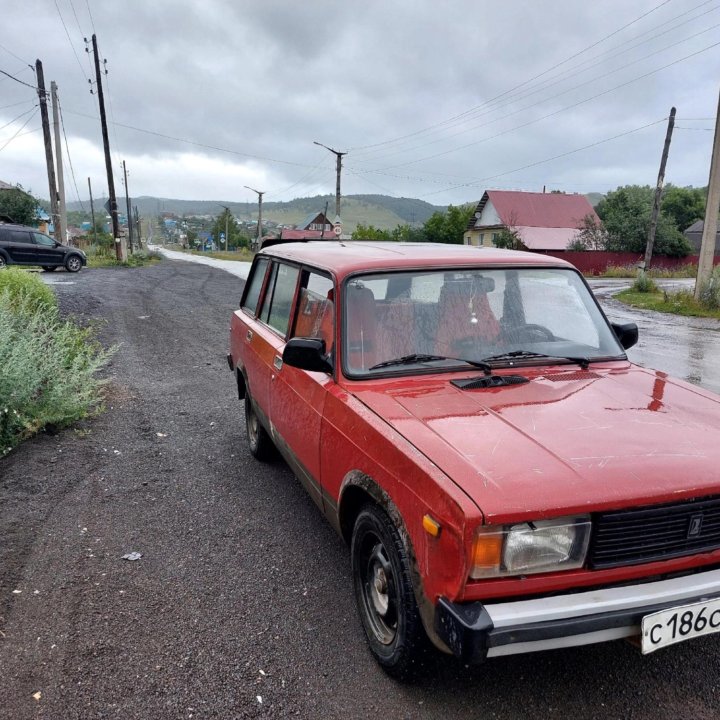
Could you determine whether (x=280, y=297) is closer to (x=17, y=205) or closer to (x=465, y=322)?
(x=465, y=322)

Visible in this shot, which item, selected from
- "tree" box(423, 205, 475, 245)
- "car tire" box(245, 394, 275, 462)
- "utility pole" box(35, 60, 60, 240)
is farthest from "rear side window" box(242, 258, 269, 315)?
"tree" box(423, 205, 475, 245)

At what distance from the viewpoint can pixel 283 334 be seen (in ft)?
13.5

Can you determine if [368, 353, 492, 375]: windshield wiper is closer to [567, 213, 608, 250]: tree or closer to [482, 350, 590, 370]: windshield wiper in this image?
[482, 350, 590, 370]: windshield wiper

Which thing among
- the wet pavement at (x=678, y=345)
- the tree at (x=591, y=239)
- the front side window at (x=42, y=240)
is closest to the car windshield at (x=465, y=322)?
the wet pavement at (x=678, y=345)

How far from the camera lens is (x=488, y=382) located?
2.91 m

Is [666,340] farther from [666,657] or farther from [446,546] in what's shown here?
[446,546]

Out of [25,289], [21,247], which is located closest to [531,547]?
[25,289]

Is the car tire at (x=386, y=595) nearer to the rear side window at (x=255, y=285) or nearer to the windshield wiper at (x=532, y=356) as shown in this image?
the windshield wiper at (x=532, y=356)

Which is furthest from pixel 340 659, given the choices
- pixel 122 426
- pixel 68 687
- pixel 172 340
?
pixel 172 340

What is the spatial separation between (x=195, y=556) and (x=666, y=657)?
250 cm

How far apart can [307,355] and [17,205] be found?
152ft

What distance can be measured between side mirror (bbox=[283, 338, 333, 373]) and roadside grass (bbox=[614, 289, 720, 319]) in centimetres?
1662

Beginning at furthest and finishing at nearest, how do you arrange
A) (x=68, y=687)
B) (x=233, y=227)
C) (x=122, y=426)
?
(x=233, y=227), (x=122, y=426), (x=68, y=687)

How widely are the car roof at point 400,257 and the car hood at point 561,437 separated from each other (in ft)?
2.44
